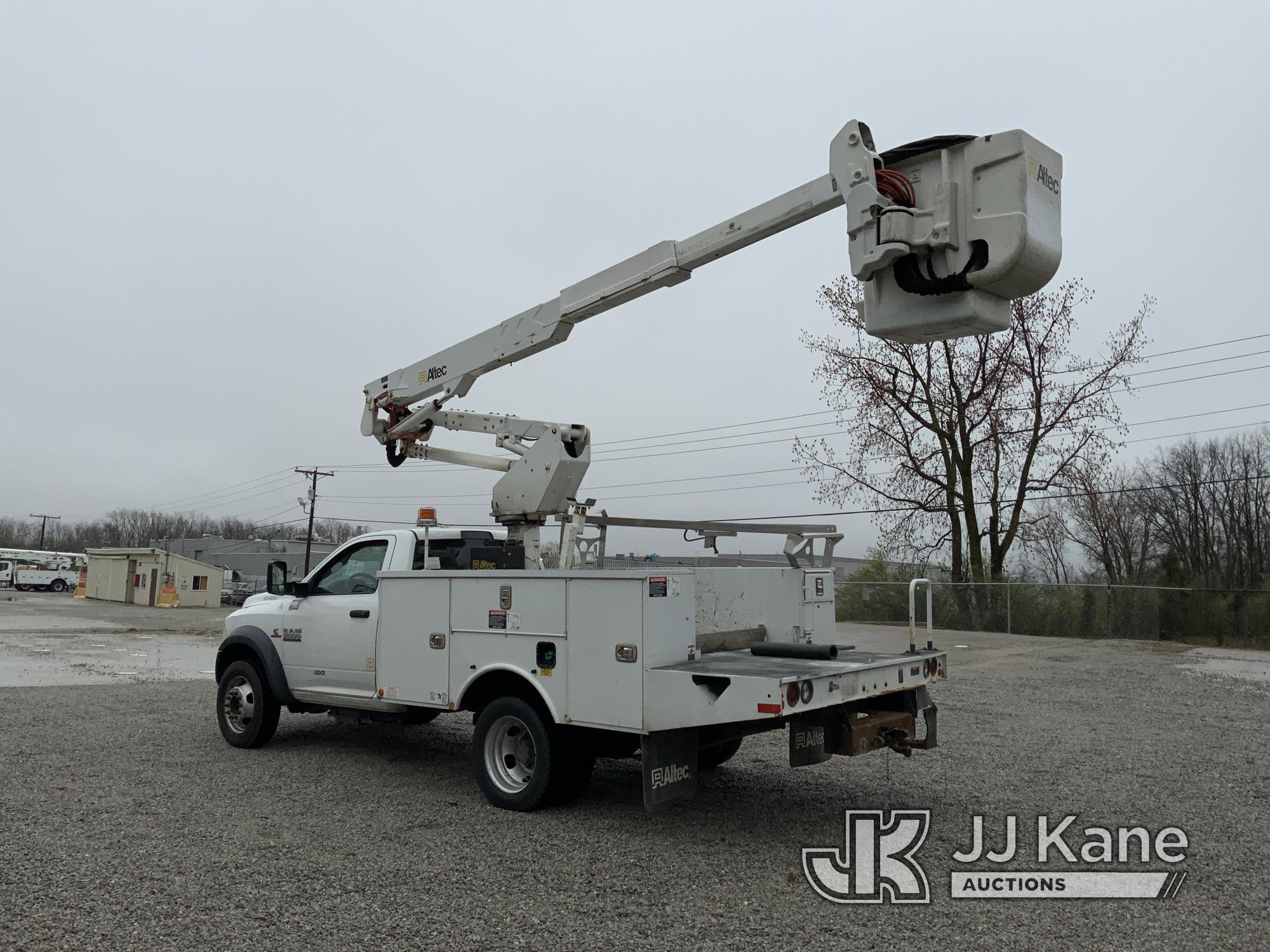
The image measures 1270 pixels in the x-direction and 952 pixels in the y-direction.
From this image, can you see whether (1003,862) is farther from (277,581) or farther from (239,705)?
(239,705)

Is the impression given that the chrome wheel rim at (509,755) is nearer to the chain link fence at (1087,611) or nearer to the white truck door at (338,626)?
the white truck door at (338,626)

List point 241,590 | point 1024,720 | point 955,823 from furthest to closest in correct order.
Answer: point 241,590
point 1024,720
point 955,823

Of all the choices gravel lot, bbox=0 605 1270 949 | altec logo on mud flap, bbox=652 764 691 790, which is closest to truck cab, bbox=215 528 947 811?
altec logo on mud flap, bbox=652 764 691 790

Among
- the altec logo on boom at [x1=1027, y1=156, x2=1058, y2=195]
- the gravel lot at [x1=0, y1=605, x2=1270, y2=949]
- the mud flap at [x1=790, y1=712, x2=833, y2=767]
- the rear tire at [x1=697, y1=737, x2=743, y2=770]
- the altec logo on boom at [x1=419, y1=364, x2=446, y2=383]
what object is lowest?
the gravel lot at [x1=0, y1=605, x2=1270, y2=949]

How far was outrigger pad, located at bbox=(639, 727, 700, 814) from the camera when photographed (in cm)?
571

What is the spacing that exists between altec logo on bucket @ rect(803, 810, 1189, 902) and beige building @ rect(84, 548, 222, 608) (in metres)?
50.9

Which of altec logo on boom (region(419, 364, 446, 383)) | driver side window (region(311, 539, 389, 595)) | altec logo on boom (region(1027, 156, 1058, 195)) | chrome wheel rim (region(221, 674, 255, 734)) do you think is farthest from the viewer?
altec logo on boom (region(419, 364, 446, 383))

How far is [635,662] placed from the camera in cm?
585

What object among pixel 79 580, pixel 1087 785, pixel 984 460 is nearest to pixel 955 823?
pixel 1087 785

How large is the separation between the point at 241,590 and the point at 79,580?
2008 cm

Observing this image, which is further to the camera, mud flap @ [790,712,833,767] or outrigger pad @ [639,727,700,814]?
mud flap @ [790,712,833,767]

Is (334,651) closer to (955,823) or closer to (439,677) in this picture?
(439,677)

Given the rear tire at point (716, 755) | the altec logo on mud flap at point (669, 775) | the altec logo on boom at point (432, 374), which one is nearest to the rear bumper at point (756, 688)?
the altec logo on mud flap at point (669, 775)

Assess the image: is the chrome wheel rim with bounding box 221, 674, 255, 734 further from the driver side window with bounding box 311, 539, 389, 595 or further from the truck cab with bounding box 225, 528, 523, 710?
the driver side window with bounding box 311, 539, 389, 595
